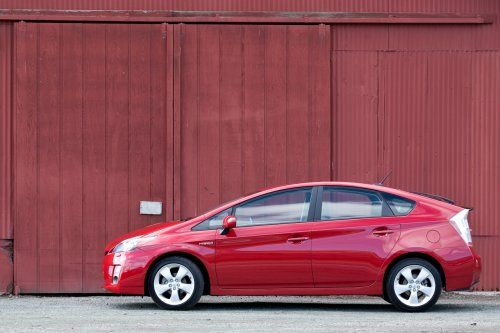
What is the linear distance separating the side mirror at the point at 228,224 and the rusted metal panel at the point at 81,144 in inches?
133

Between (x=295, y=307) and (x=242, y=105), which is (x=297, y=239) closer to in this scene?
(x=295, y=307)

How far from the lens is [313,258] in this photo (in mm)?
14906

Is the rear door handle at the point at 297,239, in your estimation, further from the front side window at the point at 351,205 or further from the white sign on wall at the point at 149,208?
the white sign on wall at the point at 149,208

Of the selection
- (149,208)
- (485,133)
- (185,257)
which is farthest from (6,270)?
(485,133)

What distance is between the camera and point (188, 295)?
1486 cm

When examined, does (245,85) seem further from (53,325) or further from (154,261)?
(53,325)

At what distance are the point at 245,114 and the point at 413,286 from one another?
447 cm

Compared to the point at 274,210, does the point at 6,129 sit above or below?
above

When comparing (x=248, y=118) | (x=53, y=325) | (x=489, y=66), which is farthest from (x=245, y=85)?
(x=53, y=325)

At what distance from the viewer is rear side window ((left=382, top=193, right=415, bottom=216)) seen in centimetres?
1511

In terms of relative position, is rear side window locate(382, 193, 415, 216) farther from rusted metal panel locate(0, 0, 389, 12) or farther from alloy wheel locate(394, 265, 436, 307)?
rusted metal panel locate(0, 0, 389, 12)

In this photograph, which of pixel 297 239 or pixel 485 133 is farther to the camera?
pixel 485 133

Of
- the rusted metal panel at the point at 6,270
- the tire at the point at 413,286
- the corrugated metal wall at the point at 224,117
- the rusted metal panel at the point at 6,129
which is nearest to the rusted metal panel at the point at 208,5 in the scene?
the corrugated metal wall at the point at 224,117

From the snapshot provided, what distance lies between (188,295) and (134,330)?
6.46ft
